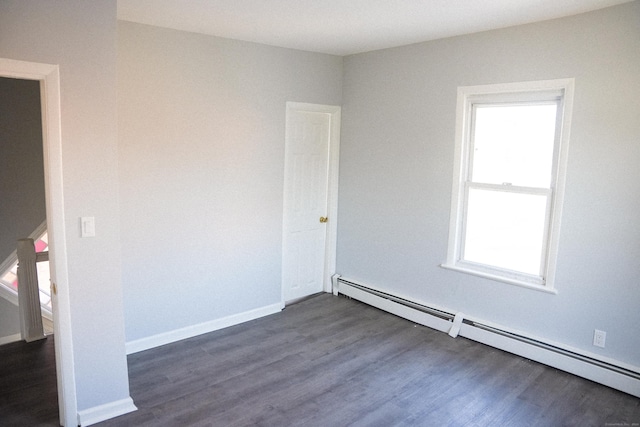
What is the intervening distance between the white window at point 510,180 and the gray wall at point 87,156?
276 cm

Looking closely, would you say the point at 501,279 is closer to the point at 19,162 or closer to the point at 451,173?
the point at 451,173

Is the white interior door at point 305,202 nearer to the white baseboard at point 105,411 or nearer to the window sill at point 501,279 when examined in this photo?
the window sill at point 501,279

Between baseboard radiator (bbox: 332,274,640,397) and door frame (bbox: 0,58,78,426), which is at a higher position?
door frame (bbox: 0,58,78,426)

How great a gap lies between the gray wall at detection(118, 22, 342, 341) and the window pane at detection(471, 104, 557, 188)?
176 cm

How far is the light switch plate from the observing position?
2.50m

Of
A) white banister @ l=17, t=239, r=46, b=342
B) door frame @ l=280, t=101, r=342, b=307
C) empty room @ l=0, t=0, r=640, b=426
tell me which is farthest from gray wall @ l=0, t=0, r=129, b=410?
door frame @ l=280, t=101, r=342, b=307

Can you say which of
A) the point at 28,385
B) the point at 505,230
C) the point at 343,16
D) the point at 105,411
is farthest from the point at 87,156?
the point at 505,230

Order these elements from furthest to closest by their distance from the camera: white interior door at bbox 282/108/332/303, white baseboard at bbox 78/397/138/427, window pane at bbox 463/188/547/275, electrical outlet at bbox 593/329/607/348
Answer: white interior door at bbox 282/108/332/303 → window pane at bbox 463/188/547/275 → electrical outlet at bbox 593/329/607/348 → white baseboard at bbox 78/397/138/427

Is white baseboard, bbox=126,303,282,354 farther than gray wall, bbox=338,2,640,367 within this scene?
Yes

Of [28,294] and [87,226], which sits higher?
[87,226]

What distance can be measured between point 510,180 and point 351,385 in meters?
2.08

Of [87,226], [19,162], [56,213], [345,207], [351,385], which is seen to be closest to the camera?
[56,213]

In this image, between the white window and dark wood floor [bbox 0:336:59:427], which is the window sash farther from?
dark wood floor [bbox 0:336:59:427]

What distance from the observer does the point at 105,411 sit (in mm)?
2709
